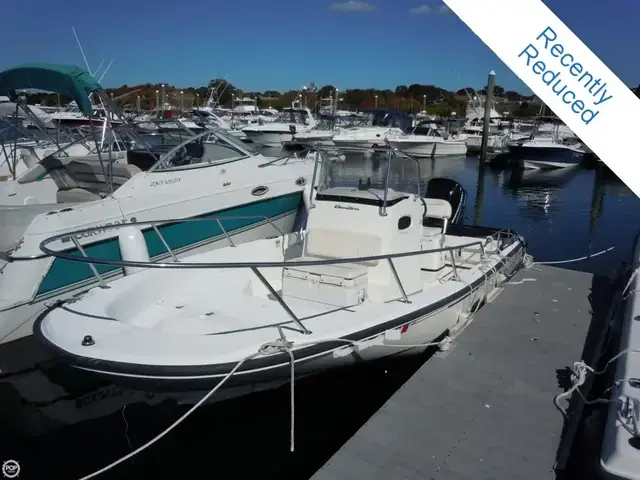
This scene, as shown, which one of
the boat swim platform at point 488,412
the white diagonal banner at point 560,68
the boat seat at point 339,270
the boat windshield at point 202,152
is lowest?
the boat swim platform at point 488,412

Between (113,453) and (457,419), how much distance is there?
9.41 ft

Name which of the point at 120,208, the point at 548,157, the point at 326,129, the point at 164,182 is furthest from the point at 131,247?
the point at 326,129

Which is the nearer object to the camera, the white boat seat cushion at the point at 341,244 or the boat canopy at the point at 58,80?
the white boat seat cushion at the point at 341,244

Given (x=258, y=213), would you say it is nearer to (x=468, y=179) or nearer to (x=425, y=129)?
(x=468, y=179)

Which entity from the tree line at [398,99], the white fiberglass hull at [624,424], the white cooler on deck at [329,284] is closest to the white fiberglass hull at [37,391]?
the white cooler on deck at [329,284]

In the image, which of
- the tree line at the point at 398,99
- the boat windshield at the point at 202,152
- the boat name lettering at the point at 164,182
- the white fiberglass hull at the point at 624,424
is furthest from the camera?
the tree line at the point at 398,99

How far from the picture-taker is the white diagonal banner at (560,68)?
8.77 feet

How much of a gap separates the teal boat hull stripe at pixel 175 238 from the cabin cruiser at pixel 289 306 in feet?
2.60

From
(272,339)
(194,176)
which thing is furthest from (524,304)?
(194,176)

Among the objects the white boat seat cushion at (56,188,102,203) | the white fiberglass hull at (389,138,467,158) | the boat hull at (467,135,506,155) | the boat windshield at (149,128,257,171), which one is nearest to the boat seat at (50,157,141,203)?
the white boat seat cushion at (56,188,102,203)

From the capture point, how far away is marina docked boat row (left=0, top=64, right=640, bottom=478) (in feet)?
14.0

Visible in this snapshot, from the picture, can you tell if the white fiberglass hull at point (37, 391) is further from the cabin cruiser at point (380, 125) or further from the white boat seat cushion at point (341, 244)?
the cabin cruiser at point (380, 125)

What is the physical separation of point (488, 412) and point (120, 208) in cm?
538

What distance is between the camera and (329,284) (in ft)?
16.6
